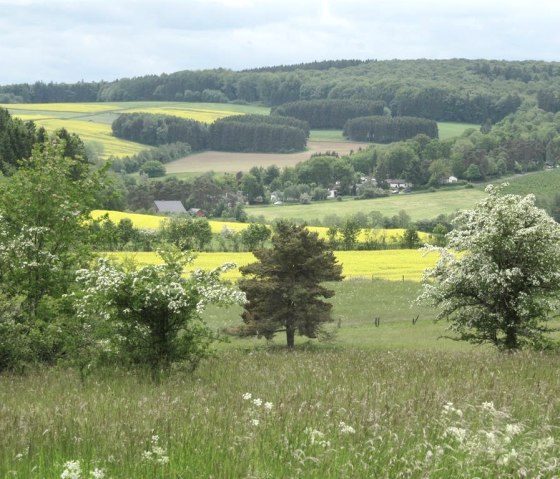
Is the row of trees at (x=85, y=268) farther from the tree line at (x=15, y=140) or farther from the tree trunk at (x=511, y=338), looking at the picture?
the tree line at (x=15, y=140)

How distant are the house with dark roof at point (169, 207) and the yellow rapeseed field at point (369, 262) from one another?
2201 inches

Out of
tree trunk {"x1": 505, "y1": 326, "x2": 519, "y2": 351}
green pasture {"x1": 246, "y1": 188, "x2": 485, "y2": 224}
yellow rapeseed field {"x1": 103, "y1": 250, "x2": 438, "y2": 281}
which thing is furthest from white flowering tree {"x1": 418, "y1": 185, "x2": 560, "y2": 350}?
A: green pasture {"x1": 246, "y1": 188, "x2": 485, "y2": 224}

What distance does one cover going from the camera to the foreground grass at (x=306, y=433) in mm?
6160

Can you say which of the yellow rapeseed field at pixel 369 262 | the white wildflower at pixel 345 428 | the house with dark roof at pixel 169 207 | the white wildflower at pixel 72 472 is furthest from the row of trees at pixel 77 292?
the house with dark roof at pixel 169 207

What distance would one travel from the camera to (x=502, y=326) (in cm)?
2222

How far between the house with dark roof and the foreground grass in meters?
119

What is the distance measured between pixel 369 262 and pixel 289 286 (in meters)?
36.2

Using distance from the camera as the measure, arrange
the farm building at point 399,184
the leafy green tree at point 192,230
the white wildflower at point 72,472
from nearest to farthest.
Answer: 1. the white wildflower at point 72,472
2. the leafy green tree at point 192,230
3. the farm building at point 399,184

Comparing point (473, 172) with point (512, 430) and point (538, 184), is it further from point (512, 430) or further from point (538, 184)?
point (512, 430)

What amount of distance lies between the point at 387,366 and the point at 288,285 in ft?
62.8

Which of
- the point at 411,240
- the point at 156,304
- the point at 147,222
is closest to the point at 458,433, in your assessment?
the point at 156,304

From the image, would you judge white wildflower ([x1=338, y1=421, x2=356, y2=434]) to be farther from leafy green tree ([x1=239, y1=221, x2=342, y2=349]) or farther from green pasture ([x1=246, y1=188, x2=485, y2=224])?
green pasture ([x1=246, y1=188, x2=485, y2=224])

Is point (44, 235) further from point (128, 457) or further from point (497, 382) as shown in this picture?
point (128, 457)

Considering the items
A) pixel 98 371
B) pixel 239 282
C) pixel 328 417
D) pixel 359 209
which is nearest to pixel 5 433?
pixel 328 417
